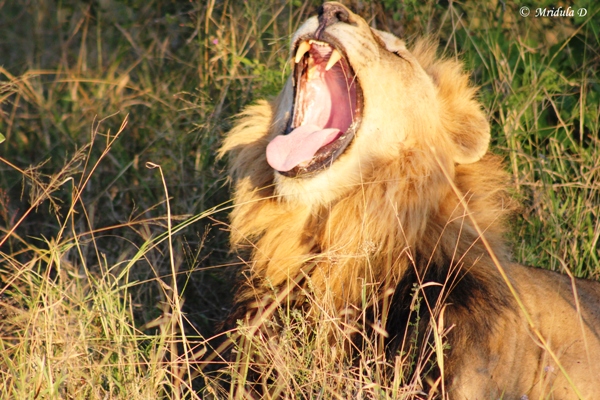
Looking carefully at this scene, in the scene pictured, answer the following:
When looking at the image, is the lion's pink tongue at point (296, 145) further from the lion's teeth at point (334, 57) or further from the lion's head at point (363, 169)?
the lion's teeth at point (334, 57)

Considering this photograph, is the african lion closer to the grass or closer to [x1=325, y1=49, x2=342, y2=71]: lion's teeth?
[x1=325, y1=49, x2=342, y2=71]: lion's teeth

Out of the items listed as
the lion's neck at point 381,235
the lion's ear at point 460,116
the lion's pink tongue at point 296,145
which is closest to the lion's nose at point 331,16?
the lion's pink tongue at point 296,145

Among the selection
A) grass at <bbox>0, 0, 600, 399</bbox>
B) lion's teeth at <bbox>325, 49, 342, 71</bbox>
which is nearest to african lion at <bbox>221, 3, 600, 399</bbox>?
lion's teeth at <bbox>325, 49, 342, 71</bbox>

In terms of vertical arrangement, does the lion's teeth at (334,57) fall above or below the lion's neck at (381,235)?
above

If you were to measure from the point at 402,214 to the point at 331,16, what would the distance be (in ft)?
2.79

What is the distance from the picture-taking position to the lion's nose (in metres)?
3.36

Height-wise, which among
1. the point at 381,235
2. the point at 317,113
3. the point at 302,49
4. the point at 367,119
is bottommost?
the point at 381,235

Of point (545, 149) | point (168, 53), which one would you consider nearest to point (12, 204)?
point (168, 53)

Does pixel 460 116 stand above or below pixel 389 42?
below

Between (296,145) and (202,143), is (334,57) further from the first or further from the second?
(202,143)

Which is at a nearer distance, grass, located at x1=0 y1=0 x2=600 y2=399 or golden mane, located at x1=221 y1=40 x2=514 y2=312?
golden mane, located at x1=221 y1=40 x2=514 y2=312

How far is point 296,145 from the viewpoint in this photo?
3.42m

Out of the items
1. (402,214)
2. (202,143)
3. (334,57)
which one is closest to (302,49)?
(334,57)

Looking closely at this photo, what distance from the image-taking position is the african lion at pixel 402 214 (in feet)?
9.74
